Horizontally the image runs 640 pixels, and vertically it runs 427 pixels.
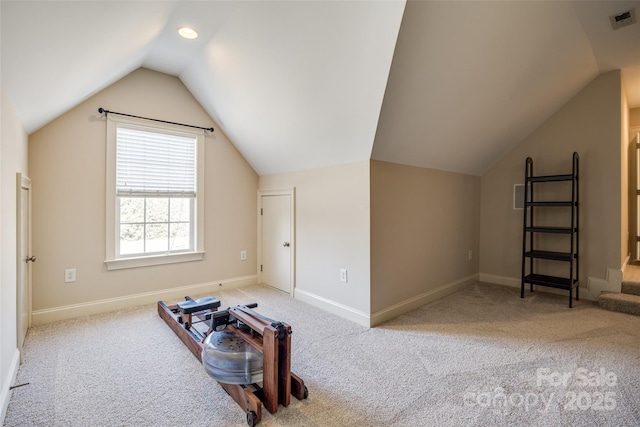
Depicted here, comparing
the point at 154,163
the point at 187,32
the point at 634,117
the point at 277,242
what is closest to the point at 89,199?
the point at 154,163

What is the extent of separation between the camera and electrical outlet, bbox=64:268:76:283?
3107mm

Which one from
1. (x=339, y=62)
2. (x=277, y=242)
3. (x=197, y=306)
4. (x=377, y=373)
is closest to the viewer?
(x=377, y=373)

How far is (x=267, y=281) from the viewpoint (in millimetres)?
4383

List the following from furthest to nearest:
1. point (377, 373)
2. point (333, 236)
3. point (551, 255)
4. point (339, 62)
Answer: point (551, 255), point (333, 236), point (339, 62), point (377, 373)

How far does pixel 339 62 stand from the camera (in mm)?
2324

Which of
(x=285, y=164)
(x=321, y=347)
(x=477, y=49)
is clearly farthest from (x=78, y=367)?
(x=477, y=49)

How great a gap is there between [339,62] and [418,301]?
104 inches

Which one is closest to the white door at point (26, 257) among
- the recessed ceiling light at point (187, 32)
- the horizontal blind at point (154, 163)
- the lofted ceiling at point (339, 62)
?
the lofted ceiling at point (339, 62)

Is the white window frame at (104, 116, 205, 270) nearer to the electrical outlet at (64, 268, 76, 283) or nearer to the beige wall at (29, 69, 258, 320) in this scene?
the beige wall at (29, 69, 258, 320)

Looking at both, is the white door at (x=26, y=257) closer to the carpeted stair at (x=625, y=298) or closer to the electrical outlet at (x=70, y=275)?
the electrical outlet at (x=70, y=275)

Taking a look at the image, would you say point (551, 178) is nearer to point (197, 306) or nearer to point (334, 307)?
point (334, 307)

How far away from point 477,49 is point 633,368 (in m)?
2.60

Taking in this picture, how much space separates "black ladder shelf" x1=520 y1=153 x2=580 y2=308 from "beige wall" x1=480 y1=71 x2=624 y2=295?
0.11 meters

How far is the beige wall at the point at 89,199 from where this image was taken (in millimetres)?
2986
